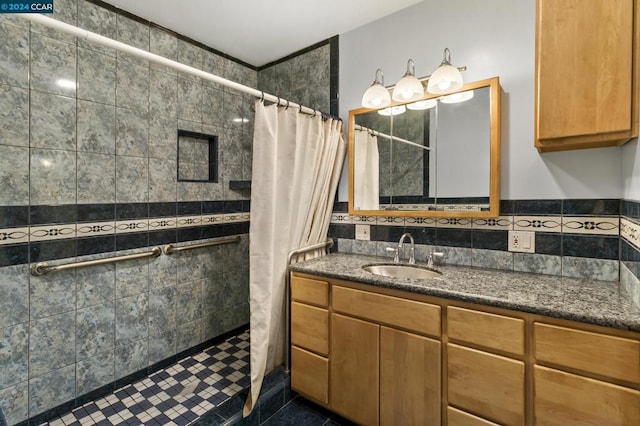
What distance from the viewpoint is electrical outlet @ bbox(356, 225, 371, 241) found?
2172mm

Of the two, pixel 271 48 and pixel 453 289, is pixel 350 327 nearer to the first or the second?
pixel 453 289

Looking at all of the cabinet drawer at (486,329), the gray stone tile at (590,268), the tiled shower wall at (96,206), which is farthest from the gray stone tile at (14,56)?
the gray stone tile at (590,268)

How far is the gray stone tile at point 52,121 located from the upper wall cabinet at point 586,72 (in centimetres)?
247

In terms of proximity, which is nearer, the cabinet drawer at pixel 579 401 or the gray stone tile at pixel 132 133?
the cabinet drawer at pixel 579 401

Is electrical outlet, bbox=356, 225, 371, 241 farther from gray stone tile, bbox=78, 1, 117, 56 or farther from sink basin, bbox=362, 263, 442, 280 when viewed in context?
gray stone tile, bbox=78, 1, 117, 56

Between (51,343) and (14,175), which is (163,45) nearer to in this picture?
(14,175)

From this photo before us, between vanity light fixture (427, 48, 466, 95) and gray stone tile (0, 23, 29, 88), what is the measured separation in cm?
224

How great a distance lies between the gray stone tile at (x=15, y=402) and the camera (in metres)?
1.50

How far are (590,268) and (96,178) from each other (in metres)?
2.81

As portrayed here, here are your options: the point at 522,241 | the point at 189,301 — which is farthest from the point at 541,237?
the point at 189,301

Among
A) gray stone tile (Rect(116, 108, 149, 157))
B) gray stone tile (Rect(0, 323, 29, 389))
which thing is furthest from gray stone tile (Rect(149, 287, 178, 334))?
gray stone tile (Rect(116, 108, 149, 157))

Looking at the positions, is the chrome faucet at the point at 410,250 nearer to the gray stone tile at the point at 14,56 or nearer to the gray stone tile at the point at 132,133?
the gray stone tile at the point at 132,133

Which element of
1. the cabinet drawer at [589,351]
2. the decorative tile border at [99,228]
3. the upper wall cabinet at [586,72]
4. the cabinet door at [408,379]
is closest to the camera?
the cabinet drawer at [589,351]

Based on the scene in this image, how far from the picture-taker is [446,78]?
5.47ft
